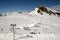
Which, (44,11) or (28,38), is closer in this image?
(28,38)

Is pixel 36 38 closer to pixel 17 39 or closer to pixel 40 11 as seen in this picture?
pixel 17 39

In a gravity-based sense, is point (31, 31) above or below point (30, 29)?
below

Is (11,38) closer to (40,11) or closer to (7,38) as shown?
(7,38)

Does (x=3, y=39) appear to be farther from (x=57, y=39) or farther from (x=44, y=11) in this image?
(x=44, y=11)

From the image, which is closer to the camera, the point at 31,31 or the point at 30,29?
the point at 31,31

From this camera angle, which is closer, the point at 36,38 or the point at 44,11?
the point at 36,38

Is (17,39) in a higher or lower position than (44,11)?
lower

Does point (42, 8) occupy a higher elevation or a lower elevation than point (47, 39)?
higher

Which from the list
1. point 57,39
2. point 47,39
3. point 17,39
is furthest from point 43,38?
point 17,39

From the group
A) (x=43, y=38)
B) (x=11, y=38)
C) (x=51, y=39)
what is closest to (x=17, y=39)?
(x=11, y=38)
